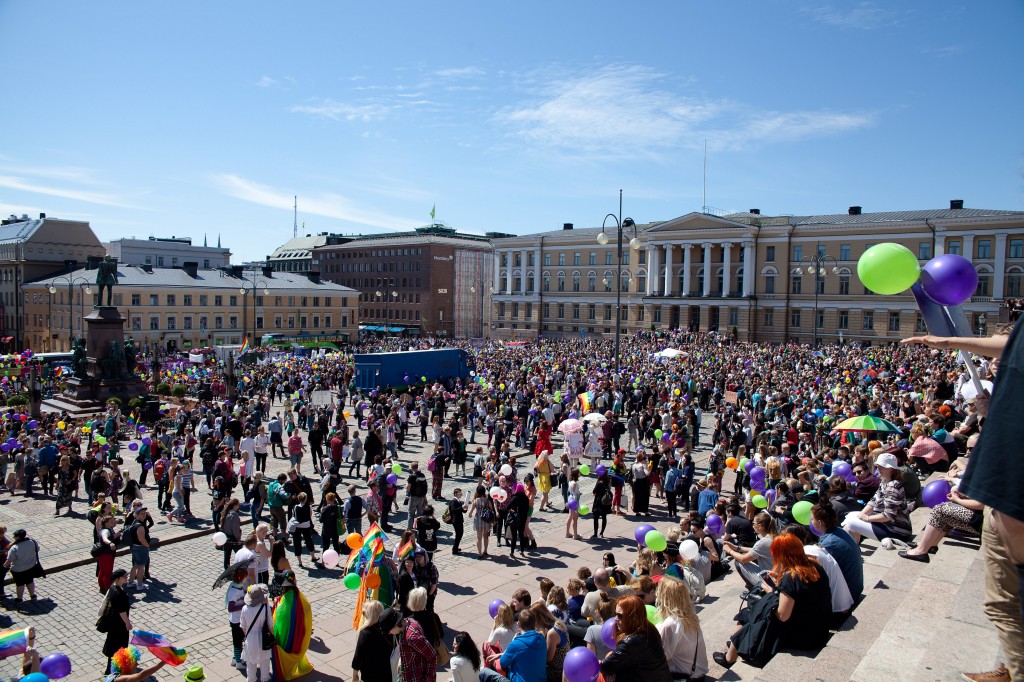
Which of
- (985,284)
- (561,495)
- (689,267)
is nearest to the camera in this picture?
(561,495)

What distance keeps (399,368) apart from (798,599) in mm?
28129

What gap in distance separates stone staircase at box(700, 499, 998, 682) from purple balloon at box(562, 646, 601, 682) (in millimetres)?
1236

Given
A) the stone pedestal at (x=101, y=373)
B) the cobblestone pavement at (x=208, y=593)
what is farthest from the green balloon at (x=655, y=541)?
the stone pedestal at (x=101, y=373)

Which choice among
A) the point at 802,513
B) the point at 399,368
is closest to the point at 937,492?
the point at 802,513

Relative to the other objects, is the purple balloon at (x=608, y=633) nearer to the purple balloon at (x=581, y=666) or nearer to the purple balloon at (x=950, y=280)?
the purple balloon at (x=581, y=666)

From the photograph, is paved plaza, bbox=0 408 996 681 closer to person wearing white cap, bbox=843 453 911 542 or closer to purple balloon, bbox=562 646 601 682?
person wearing white cap, bbox=843 453 911 542

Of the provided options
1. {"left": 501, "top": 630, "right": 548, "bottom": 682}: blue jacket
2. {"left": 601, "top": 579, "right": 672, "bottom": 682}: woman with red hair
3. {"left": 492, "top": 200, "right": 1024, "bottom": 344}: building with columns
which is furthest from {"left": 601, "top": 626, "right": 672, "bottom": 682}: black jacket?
{"left": 492, "top": 200, "right": 1024, "bottom": 344}: building with columns

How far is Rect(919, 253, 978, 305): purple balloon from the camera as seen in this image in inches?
243

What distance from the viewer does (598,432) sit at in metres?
19.9

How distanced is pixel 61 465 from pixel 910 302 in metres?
62.3

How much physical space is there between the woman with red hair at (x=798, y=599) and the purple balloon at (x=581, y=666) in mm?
1691

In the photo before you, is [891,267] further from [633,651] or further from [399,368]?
[399,368]

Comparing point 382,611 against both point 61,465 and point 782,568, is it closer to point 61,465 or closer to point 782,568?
point 782,568

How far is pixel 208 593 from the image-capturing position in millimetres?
10633
